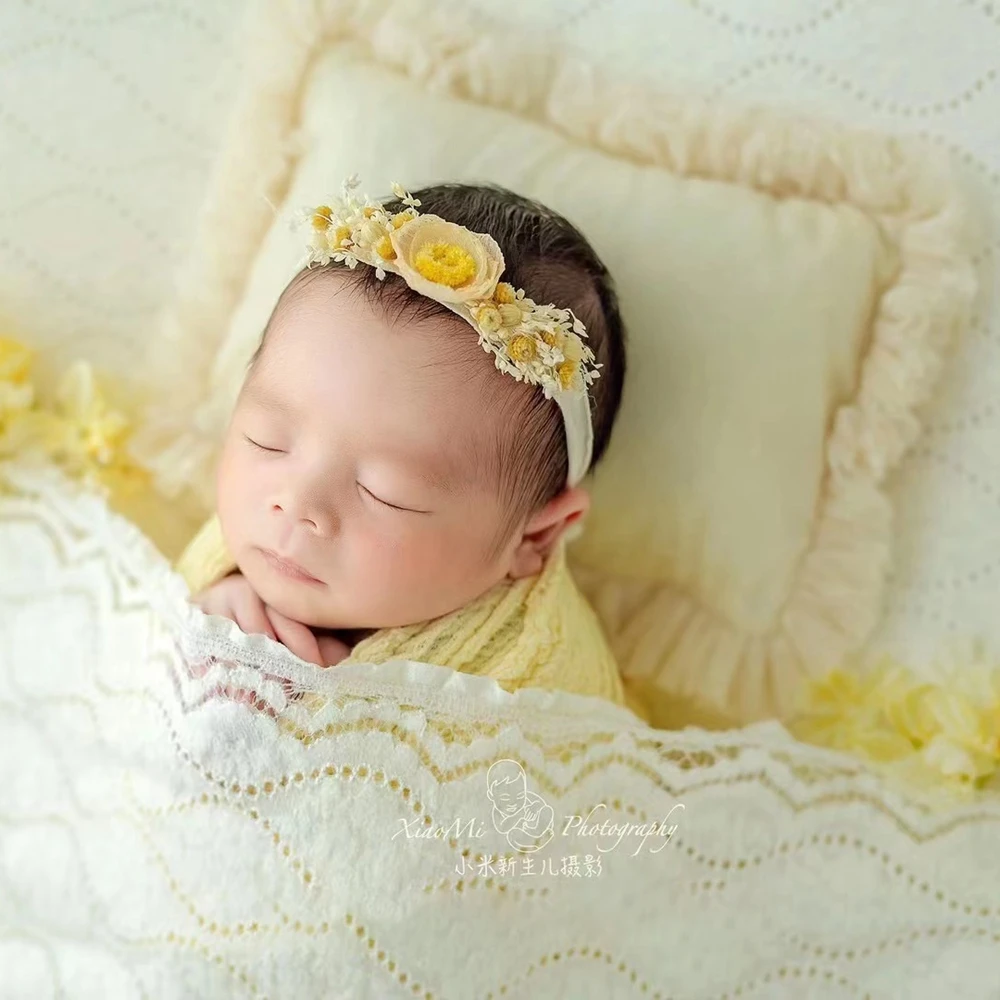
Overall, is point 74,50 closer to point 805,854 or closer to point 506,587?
point 506,587

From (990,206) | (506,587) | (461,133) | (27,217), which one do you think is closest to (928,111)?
(990,206)

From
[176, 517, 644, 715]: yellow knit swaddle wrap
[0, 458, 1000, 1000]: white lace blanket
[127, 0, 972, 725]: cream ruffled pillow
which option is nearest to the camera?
[0, 458, 1000, 1000]: white lace blanket

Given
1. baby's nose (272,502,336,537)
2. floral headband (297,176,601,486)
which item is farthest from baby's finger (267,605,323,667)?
floral headband (297,176,601,486)

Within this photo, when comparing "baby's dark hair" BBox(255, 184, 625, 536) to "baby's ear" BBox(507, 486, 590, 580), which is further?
"baby's ear" BBox(507, 486, 590, 580)

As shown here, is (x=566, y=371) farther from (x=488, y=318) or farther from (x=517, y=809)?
(x=517, y=809)

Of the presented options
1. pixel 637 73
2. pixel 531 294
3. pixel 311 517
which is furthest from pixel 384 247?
pixel 637 73

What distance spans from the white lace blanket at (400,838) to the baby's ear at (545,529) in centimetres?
18

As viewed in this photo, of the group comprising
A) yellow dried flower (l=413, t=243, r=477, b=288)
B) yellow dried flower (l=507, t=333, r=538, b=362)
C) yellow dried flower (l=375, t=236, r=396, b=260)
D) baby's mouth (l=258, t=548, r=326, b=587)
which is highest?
yellow dried flower (l=413, t=243, r=477, b=288)

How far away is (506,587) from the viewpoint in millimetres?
1238

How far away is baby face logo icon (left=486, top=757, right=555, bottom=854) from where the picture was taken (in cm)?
109

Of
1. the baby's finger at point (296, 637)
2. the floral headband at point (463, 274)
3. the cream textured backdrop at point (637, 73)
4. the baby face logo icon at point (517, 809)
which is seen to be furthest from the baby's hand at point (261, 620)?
the cream textured backdrop at point (637, 73)

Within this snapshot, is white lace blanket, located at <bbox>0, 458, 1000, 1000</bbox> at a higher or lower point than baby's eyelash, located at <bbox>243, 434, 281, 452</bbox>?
lower

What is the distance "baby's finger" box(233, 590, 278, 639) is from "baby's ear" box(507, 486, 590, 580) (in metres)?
0.29

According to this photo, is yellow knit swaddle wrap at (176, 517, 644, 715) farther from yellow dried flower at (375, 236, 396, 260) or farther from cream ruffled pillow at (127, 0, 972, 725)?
yellow dried flower at (375, 236, 396, 260)
